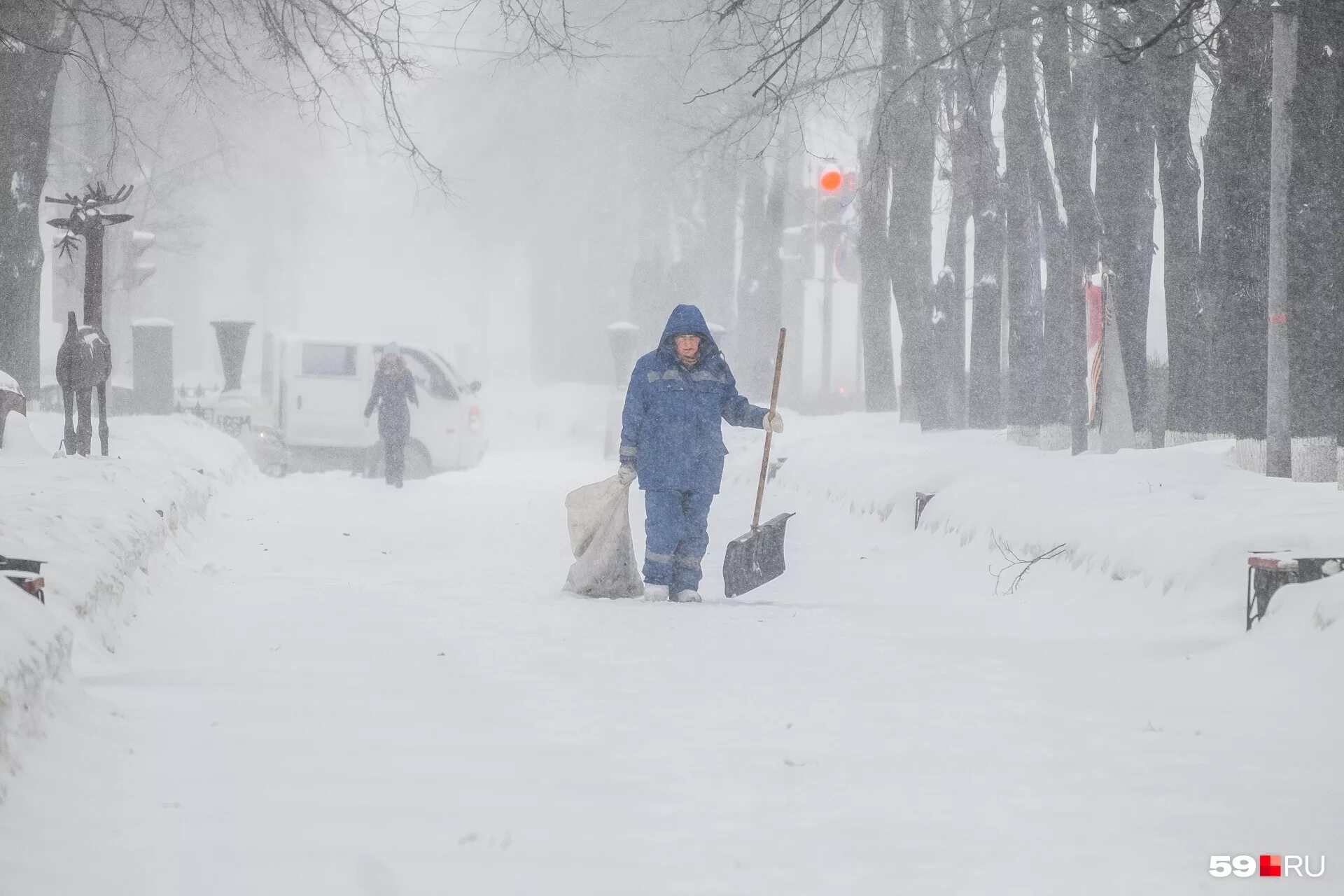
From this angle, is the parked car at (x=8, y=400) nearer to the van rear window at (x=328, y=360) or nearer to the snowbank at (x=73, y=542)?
the snowbank at (x=73, y=542)

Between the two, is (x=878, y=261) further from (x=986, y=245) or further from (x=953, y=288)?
(x=986, y=245)

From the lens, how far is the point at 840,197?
86.9 feet

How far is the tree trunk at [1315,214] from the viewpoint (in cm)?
806

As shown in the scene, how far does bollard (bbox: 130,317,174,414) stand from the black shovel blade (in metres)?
14.7

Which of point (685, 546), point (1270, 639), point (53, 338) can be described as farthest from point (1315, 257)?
point (53, 338)

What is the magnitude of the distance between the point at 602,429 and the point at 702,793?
26201 millimetres

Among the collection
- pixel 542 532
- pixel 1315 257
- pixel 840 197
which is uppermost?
pixel 840 197

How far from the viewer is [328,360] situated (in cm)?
1884

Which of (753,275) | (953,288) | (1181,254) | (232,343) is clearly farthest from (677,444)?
(753,275)

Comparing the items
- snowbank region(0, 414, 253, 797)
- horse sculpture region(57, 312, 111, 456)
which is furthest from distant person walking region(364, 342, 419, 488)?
horse sculpture region(57, 312, 111, 456)

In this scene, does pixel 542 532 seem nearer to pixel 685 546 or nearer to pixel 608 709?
pixel 685 546

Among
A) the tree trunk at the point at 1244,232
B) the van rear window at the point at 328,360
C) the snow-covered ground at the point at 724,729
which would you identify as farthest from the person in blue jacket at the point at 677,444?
the van rear window at the point at 328,360

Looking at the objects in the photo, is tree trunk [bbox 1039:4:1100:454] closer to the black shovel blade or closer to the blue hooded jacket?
the black shovel blade

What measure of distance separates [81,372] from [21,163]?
10.00 ft
